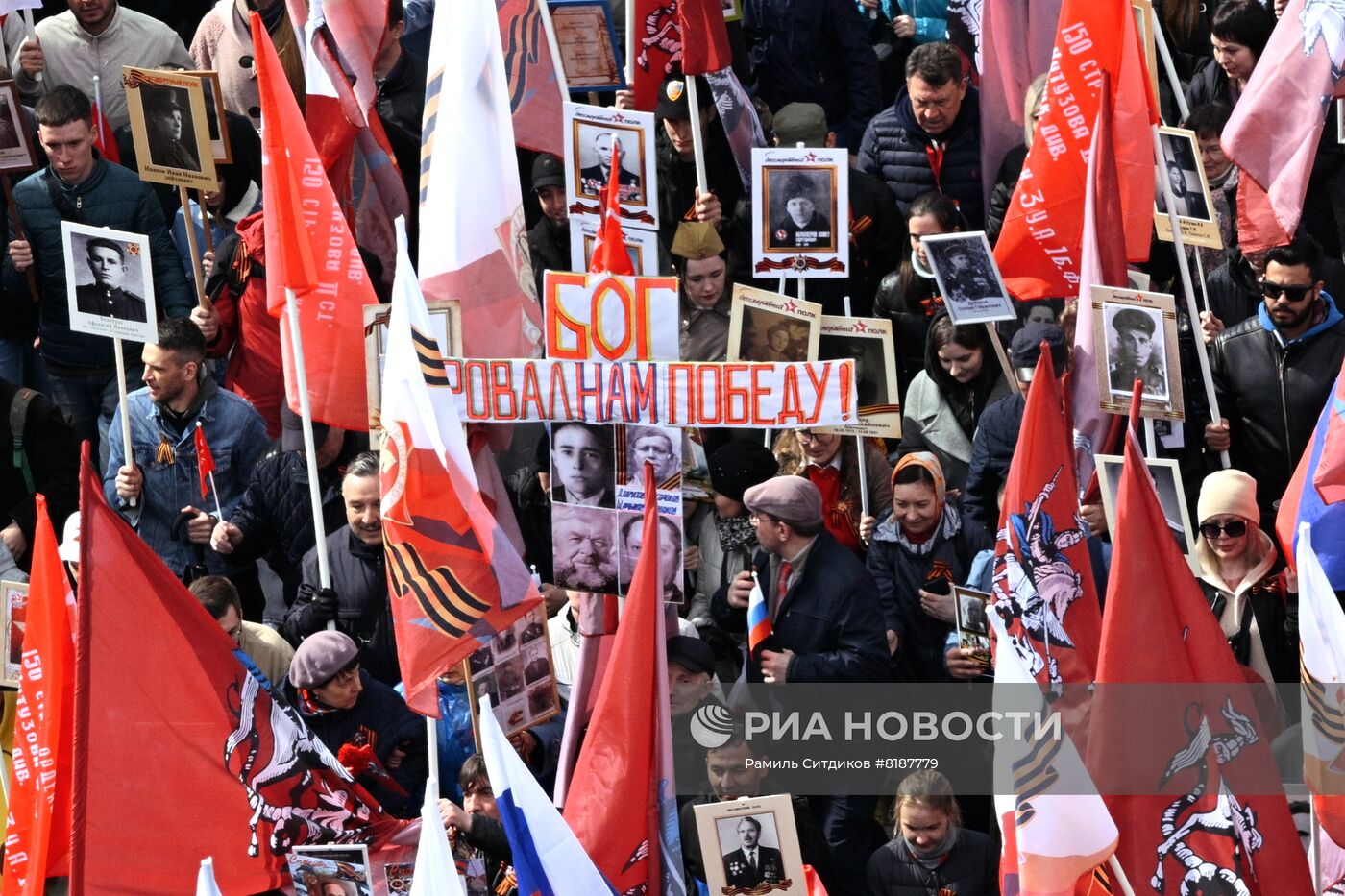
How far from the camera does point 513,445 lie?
1021 cm

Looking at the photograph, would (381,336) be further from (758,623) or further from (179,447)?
(758,623)

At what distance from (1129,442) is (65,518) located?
4.37 metres

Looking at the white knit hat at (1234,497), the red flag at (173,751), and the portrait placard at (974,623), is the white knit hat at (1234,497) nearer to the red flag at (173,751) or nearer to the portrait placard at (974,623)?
the portrait placard at (974,623)

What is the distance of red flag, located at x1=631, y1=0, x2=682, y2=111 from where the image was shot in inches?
428

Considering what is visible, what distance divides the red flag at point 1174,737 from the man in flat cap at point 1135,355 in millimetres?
1321

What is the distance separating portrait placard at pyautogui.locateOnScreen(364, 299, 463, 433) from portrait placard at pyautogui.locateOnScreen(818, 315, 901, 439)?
4.47ft

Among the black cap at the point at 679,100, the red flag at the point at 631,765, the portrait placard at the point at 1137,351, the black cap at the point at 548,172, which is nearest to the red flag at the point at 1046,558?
the portrait placard at the point at 1137,351

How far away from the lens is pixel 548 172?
35.1 feet

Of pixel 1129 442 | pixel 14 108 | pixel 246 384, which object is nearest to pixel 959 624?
pixel 1129 442

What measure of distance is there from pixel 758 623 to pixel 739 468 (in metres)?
0.75

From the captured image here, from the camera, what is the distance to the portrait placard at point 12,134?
10617mm

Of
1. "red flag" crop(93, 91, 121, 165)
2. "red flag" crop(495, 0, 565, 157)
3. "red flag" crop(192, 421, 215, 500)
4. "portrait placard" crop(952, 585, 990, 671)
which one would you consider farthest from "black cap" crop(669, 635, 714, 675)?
"red flag" crop(93, 91, 121, 165)

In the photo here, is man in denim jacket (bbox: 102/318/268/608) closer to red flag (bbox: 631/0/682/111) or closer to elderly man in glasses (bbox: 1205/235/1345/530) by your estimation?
red flag (bbox: 631/0/682/111)

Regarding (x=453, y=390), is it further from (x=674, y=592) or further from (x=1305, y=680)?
(x=1305, y=680)
